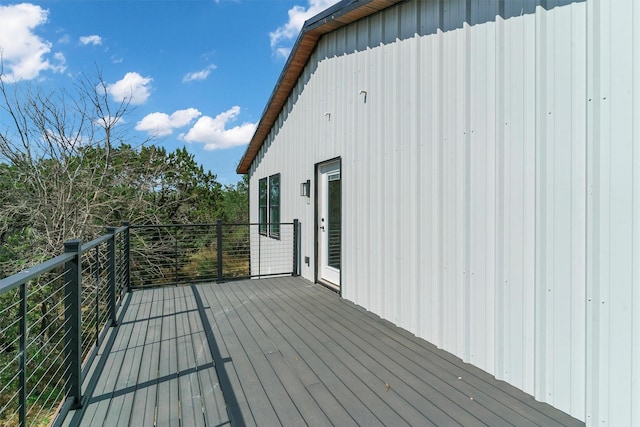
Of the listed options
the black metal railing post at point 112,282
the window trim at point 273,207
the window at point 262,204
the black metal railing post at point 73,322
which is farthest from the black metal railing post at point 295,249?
the black metal railing post at point 73,322

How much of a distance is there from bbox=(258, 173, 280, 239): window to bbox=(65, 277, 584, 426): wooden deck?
3.86m

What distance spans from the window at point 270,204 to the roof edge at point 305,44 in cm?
117

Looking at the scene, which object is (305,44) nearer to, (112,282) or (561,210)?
(112,282)

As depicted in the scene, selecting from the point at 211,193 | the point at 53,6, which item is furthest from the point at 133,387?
the point at 211,193

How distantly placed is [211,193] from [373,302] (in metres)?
10.4

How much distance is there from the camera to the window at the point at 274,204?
7361 millimetres

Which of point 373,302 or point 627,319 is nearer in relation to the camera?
point 627,319

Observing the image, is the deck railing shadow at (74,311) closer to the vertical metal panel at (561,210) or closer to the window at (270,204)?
the window at (270,204)

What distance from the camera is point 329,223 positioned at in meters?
5.04

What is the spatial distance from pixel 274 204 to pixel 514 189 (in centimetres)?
588

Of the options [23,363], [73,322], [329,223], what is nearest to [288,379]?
→ [73,322]

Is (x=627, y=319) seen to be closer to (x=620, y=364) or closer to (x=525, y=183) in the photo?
(x=620, y=364)

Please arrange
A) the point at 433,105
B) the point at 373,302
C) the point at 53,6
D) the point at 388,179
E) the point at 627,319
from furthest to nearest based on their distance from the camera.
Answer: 1. the point at 53,6
2. the point at 373,302
3. the point at 388,179
4. the point at 433,105
5. the point at 627,319

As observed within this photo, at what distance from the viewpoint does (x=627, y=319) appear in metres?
1.66
